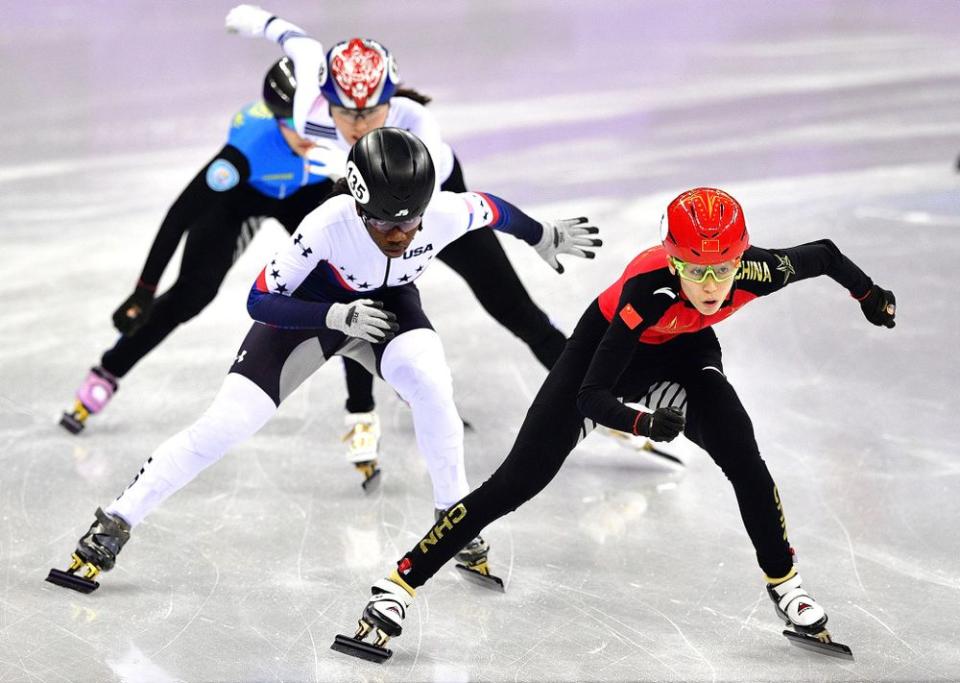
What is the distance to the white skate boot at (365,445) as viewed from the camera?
17.6 feet

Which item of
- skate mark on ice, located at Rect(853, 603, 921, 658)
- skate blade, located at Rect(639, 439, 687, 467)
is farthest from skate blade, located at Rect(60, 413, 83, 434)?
skate mark on ice, located at Rect(853, 603, 921, 658)

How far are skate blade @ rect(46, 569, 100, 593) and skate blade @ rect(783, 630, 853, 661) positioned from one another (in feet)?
7.13

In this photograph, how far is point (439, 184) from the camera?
17.0 ft

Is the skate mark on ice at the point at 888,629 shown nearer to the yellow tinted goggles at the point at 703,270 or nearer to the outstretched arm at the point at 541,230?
the yellow tinted goggles at the point at 703,270

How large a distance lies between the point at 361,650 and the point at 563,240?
1527mm

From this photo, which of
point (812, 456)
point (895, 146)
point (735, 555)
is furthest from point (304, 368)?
point (895, 146)

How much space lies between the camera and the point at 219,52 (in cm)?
1159

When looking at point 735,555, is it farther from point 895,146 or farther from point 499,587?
point 895,146

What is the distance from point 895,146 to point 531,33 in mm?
3992

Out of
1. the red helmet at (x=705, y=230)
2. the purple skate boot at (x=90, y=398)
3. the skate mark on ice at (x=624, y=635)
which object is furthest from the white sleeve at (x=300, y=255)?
the purple skate boot at (x=90, y=398)

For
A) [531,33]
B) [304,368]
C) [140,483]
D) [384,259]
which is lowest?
[531,33]

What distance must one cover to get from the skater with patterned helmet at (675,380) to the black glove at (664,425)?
0.02m

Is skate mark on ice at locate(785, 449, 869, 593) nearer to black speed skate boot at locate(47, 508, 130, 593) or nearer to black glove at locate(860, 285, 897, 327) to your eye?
black glove at locate(860, 285, 897, 327)

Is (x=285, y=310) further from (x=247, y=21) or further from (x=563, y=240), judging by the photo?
(x=247, y=21)
